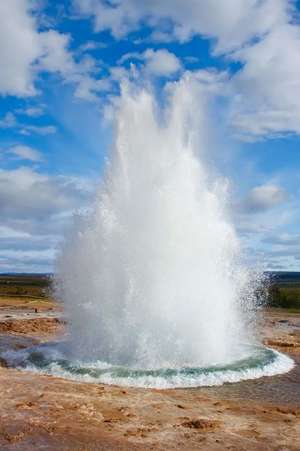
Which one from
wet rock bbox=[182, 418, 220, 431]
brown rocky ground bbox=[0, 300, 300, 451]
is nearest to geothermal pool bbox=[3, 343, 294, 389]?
brown rocky ground bbox=[0, 300, 300, 451]

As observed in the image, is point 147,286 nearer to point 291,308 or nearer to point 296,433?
point 296,433

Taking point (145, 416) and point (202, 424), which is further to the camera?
point (145, 416)

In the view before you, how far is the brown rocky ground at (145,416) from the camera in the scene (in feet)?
42.4

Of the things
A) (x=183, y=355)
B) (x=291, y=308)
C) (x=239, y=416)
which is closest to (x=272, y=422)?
(x=239, y=416)

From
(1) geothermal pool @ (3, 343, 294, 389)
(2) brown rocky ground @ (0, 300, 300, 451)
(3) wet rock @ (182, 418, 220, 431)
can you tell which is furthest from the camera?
(1) geothermal pool @ (3, 343, 294, 389)

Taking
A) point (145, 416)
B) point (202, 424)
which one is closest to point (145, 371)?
point (145, 416)

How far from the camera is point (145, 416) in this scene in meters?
15.3

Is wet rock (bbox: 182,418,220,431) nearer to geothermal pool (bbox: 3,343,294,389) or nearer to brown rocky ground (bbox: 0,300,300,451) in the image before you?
brown rocky ground (bbox: 0,300,300,451)

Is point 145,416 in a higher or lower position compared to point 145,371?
lower

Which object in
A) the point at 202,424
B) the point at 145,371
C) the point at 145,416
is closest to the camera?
the point at 202,424

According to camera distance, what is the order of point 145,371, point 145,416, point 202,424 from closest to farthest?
1. point 202,424
2. point 145,416
3. point 145,371

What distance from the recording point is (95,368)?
70.5 ft

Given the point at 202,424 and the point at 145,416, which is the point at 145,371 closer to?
the point at 145,416

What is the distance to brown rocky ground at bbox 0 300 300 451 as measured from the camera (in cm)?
1292
